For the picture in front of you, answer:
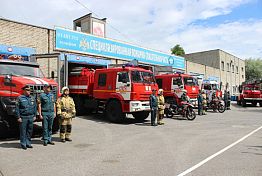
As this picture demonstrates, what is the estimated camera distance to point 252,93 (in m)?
30.0

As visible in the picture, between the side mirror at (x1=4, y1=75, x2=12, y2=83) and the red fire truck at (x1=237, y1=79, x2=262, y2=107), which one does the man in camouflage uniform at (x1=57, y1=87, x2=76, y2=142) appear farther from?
the red fire truck at (x1=237, y1=79, x2=262, y2=107)

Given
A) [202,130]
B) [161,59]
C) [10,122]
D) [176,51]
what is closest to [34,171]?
[10,122]

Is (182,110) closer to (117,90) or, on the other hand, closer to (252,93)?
(117,90)

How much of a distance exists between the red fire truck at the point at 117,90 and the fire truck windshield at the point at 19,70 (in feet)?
14.1

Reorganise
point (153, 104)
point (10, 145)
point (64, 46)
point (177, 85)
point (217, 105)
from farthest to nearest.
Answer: point (217, 105) → point (64, 46) → point (177, 85) → point (153, 104) → point (10, 145)

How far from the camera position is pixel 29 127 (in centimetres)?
866

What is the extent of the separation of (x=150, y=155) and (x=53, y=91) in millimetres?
4468

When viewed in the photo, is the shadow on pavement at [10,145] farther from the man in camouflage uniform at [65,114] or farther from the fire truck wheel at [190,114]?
the fire truck wheel at [190,114]

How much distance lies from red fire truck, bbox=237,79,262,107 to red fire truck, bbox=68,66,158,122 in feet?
59.5

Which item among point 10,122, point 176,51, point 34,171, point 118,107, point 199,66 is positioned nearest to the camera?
point 34,171

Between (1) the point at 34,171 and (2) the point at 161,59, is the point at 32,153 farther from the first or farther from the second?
(2) the point at 161,59

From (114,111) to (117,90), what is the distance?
1029 millimetres

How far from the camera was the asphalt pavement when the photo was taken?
6344mm

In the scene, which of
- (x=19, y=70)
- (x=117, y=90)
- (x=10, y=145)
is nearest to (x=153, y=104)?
(x=117, y=90)
